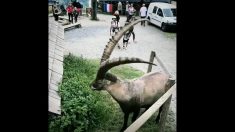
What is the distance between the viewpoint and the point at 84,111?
5.98m

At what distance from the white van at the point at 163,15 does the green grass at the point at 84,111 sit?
32.8 feet

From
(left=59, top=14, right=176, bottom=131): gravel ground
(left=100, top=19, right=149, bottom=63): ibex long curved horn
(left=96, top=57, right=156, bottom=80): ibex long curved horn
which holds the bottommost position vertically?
(left=59, top=14, right=176, bottom=131): gravel ground

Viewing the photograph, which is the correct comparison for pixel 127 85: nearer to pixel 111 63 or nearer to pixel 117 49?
pixel 111 63

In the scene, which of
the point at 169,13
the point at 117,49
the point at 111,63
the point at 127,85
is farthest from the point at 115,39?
the point at 169,13

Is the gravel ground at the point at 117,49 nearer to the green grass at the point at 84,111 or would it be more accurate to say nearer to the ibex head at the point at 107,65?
the green grass at the point at 84,111

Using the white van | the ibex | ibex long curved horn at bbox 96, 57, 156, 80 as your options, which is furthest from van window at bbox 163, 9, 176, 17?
ibex long curved horn at bbox 96, 57, 156, 80

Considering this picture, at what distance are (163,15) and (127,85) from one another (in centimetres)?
1286

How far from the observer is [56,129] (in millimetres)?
5457

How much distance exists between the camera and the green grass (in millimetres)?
5650

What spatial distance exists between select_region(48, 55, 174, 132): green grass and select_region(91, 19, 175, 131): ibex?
451 mm

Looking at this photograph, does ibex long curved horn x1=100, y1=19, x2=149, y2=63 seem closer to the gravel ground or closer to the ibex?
the ibex
